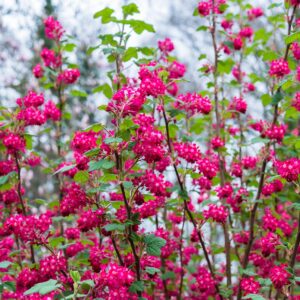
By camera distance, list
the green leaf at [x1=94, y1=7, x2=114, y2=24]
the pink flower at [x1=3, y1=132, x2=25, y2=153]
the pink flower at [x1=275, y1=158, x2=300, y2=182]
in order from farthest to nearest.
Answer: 1. the green leaf at [x1=94, y1=7, x2=114, y2=24]
2. the pink flower at [x1=3, y1=132, x2=25, y2=153]
3. the pink flower at [x1=275, y1=158, x2=300, y2=182]

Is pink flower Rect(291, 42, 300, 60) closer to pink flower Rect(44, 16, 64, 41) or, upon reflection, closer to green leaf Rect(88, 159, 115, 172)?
green leaf Rect(88, 159, 115, 172)

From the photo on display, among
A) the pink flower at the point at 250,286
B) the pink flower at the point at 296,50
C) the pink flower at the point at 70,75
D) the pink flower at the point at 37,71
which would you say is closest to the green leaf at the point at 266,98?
the pink flower at the point at 296,50

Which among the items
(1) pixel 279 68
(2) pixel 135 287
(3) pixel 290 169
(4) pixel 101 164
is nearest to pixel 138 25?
(1) pixel 279 68

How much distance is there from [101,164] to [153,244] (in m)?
0.69

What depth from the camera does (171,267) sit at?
16.7 feet

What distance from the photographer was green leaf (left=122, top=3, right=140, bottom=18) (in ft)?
14.9

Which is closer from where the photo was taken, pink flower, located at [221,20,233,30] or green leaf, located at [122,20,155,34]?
green leaf, located at [122,20,155,34]

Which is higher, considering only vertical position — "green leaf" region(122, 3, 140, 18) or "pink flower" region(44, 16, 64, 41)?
"pink flower" region(44, 16, 64, 41)

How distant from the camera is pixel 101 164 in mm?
2875

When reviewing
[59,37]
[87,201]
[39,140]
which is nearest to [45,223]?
[87,201]

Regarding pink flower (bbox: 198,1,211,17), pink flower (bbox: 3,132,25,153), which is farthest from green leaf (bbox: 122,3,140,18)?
pink flower (bbox: 3,132,25,153)

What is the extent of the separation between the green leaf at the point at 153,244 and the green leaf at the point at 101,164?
0.64 metres

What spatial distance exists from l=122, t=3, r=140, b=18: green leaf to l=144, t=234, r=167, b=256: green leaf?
2432mm

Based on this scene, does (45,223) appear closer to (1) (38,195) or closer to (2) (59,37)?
(2) (59,37)
